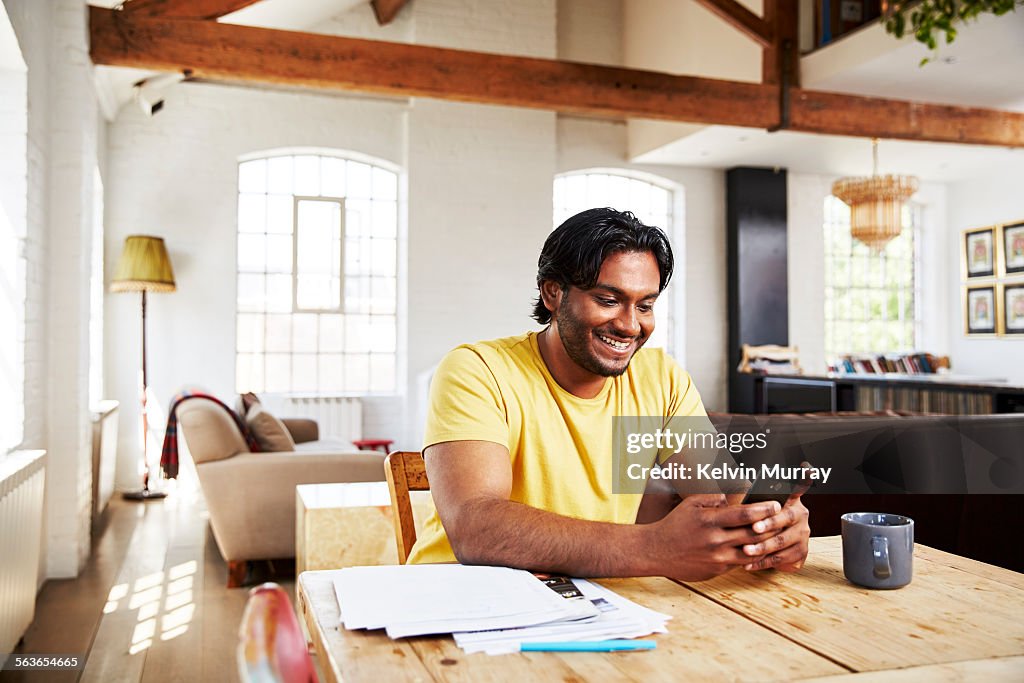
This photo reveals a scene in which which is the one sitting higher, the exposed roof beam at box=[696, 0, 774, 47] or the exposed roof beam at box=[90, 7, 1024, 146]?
the exposed roof beam at box=[696, 0, 774, 47]

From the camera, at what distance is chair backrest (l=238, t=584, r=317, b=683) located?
0.63 meters

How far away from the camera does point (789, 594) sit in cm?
111

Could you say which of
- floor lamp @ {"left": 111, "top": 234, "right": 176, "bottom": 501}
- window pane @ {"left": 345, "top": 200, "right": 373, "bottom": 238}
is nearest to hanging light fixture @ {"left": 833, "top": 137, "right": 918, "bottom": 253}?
window pane @ {"left": 345, "top": 200, "right": 373, "bottom": 238}

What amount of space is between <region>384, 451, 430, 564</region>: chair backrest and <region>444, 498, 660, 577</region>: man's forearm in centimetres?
36

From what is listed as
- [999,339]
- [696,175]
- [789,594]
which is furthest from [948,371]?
[789,594]

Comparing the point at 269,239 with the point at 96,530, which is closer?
the point at 96,530

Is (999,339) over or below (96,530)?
over

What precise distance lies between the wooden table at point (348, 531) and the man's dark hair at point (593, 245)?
1731mm

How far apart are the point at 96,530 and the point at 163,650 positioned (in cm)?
234

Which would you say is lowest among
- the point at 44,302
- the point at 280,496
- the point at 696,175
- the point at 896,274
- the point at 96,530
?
the point at 96,530

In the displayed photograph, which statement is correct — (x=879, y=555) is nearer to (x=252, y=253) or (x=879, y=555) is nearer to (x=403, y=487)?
(x=403, y=487)

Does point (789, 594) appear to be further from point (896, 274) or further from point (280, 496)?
point (896, 274)

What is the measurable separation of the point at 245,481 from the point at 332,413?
3.10 meters

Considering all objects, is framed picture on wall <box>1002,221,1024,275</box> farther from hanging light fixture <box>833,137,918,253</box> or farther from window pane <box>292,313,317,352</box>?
window pane <box>292,313,317,352</box>
